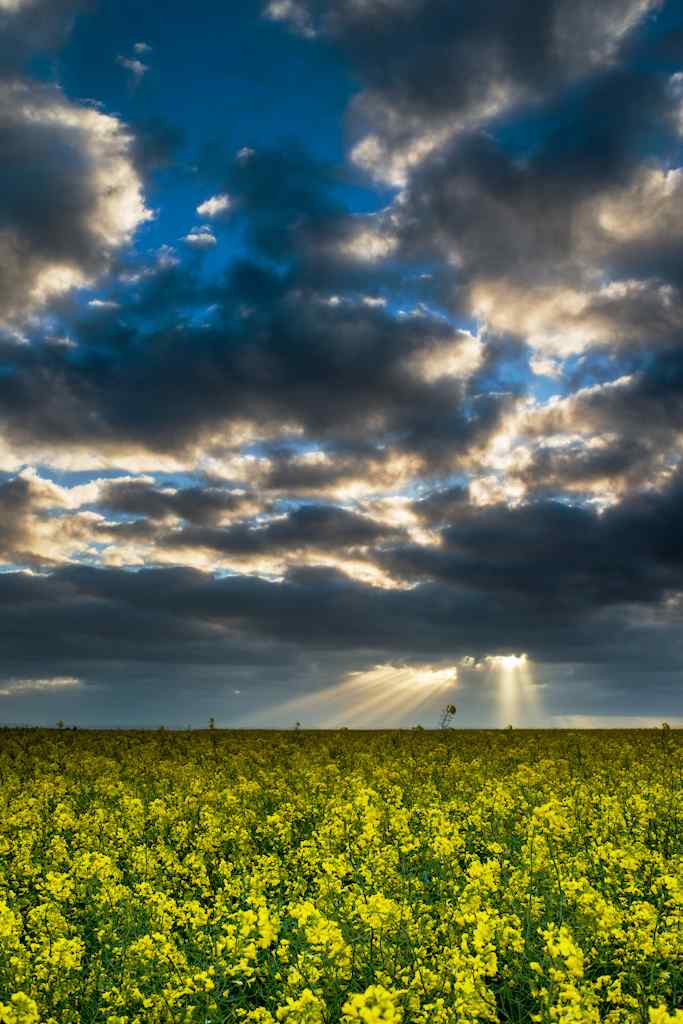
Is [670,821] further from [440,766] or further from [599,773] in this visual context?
[440,766]

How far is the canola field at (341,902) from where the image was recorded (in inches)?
328

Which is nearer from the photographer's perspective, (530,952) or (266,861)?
(530,952)

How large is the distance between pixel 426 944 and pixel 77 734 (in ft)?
129

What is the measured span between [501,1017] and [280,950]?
3.05 metres

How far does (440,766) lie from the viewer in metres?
28.8

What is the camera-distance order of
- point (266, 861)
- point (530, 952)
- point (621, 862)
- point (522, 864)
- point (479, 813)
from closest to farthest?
point (530, 952), point (621, 862), point (522, 864), point (266, 861), point (479, 813)

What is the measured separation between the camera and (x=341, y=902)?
35.6ft

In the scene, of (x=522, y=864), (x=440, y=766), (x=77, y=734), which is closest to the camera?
(x=522, y=864)

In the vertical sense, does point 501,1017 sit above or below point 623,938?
below

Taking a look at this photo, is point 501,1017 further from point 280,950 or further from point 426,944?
point 280,950

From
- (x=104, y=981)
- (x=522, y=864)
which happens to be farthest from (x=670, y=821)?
(x=104, y=981)

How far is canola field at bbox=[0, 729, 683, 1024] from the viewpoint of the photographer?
834 cm

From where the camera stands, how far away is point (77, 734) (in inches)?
1781

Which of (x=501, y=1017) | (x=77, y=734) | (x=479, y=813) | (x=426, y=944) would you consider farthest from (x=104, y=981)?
(x=77, y=734)
